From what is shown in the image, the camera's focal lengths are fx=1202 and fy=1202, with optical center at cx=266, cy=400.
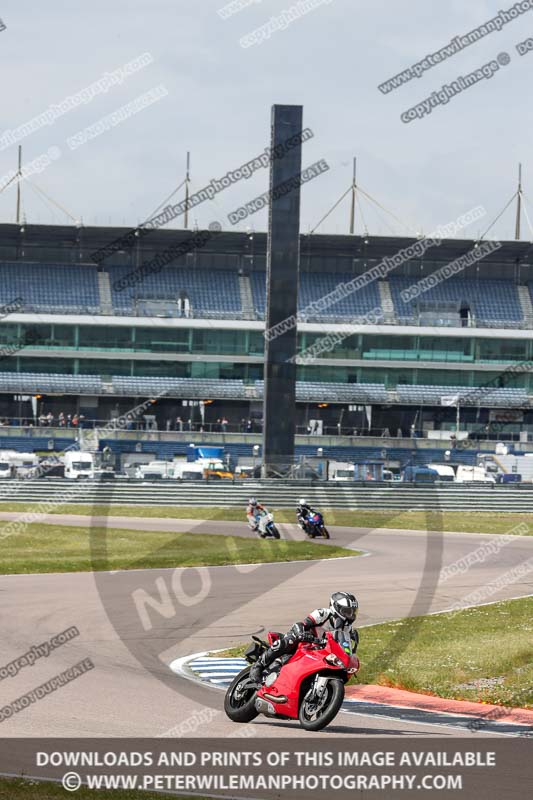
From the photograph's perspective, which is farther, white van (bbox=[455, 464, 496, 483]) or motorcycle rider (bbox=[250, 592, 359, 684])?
white van (bbox=[455, 464, 496, 483])

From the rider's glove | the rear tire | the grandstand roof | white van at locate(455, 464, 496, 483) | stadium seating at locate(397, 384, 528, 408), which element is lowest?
white van at locate(455, 464, 496, 483)

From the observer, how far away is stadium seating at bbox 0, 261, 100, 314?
78938mm

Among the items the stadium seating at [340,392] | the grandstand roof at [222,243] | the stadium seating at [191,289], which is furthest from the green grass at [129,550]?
the grandstand roof at [222,243]

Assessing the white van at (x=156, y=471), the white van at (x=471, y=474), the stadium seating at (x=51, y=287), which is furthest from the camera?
the stadium seating at (x=51, y=287)

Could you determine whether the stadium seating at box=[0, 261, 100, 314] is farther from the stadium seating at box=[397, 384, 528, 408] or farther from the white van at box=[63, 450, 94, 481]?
the white van at box=[63, 450, 94, 481]

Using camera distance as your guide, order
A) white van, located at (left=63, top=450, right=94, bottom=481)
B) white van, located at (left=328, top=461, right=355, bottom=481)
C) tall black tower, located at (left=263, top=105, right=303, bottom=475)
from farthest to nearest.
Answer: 1. white van, located at (left=328, top=461, right=355, bottom=481)
2. white van, located at (left=63, top=450, right=94, bottom=481)
3. tall black tower, located at (left=263, top=105, right=303, bottom=475)

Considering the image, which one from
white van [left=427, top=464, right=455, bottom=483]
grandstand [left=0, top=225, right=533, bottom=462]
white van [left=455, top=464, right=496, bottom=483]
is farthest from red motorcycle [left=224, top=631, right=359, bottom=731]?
grandstand [left=0, top=225, right=533, bottom=462]

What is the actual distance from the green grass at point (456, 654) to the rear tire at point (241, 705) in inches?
136

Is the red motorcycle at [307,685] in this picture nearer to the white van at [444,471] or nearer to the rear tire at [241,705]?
the rear tire at [241,705]

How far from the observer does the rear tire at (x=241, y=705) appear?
39.7ft

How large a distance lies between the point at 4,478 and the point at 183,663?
1402 inches

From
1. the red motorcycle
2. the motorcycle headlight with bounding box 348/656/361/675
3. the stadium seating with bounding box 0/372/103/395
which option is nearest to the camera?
the red motorcycle

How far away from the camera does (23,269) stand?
8144 cm

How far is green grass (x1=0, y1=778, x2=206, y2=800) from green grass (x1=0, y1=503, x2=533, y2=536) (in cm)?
3279
